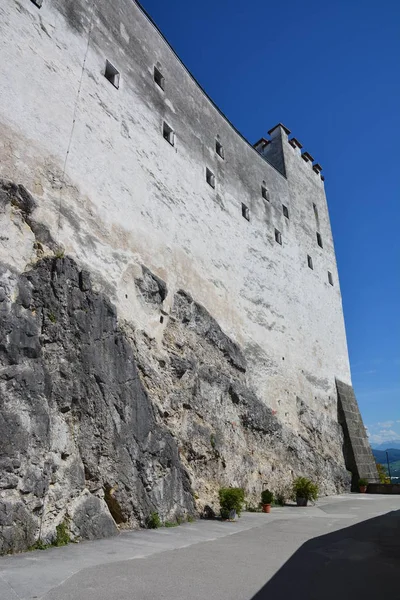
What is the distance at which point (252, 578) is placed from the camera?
16.5ft

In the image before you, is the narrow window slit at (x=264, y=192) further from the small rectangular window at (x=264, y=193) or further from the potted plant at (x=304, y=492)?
the potted plant at (x=304, y=492)

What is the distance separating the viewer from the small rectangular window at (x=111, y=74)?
11922mm

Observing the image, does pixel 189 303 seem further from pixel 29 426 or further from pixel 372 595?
pixel 372 595

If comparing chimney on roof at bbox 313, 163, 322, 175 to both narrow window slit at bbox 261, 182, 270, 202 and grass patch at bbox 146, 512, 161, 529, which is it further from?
grass patch at bbox 146, 512, 161, 529

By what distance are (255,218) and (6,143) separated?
1140 cm

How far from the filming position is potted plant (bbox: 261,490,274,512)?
11.8 m

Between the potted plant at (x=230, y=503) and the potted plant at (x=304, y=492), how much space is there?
4291 mm

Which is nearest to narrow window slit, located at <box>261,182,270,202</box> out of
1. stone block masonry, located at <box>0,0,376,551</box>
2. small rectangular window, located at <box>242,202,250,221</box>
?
stone block masonry, located at <box>0,0,376,551</box>

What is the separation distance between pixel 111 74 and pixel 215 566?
476 inches

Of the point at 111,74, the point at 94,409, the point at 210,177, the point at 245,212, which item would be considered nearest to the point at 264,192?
the point at 245,212

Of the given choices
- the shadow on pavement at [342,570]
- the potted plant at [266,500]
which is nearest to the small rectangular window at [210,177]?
the potted plant at [266,500]

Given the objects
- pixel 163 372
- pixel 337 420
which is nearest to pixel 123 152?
pixel 163 372

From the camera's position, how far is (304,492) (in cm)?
1341

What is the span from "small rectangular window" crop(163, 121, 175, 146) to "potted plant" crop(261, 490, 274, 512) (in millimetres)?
11016
